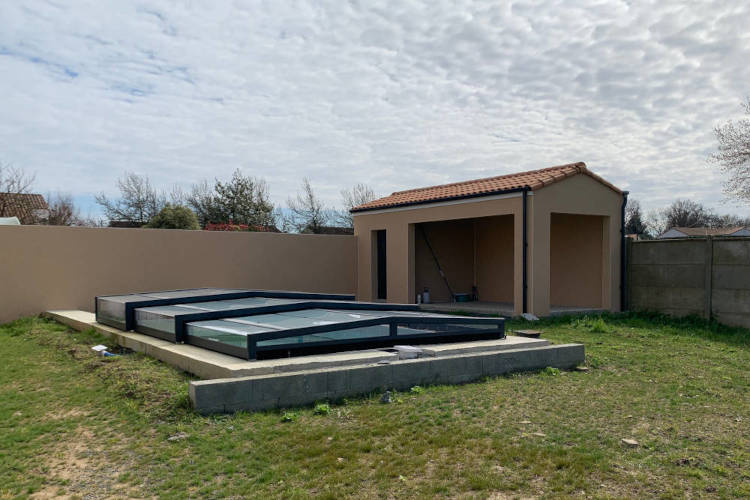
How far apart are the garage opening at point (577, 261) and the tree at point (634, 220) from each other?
29.5 m

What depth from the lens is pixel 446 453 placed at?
4.37 m

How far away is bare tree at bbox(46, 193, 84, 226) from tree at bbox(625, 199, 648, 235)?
3498 centimetres

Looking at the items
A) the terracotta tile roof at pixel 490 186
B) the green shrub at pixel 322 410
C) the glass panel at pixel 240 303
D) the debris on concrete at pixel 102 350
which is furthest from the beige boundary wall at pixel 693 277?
the debris on concrete at pixel 102 350

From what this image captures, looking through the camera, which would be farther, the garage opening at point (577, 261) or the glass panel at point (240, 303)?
the garage opening at point (577, 261)

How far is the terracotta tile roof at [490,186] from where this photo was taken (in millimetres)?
12109

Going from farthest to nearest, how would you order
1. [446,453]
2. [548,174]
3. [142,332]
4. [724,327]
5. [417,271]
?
[417,271] < [548,174] < [724,327] < [142,332] < [446,453]

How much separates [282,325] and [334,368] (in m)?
1.21

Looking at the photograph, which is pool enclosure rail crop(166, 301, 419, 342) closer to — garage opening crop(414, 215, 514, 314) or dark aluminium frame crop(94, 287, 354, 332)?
dark aluminium frame crop(94, 287, 354, 332)

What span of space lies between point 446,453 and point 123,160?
27436mm

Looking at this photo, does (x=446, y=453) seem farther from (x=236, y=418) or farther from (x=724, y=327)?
(x=724, y=327)

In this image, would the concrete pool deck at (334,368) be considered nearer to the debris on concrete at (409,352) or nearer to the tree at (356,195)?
the debris on concrete at (409,352)

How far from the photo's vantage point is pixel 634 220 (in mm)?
46031

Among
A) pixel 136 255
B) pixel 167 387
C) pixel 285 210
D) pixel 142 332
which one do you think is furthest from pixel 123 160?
pixel 167 387

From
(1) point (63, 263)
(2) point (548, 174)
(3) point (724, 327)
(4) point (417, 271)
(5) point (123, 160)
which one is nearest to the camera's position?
(3) point (724, 327)
